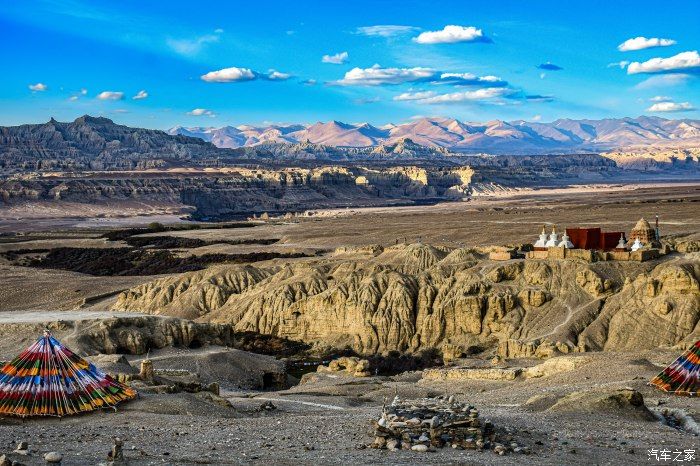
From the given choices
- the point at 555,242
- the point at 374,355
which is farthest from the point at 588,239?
the point at 374,355

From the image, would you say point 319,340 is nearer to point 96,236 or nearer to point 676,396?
point 676,396

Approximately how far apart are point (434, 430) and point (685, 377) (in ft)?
42.0

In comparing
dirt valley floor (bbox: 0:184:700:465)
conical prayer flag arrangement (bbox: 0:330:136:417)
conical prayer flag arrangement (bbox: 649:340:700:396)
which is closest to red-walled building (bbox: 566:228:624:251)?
dirt valley floor (bbox: 0:184:700:465)

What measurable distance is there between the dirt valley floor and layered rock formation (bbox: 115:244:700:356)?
0.12m

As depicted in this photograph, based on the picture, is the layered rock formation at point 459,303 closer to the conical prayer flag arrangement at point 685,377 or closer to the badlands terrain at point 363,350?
the badlands terrain at point 363,350

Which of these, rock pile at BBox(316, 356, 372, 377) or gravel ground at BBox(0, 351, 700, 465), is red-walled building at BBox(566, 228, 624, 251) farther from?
gravel ground at BBox(0, 351, 700, 465)

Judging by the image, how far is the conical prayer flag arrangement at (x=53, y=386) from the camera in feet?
92.8

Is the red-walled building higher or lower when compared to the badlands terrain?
higher

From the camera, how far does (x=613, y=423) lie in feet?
86.6

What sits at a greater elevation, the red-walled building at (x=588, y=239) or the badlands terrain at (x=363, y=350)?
the red-walled building at (x=588, y=239)

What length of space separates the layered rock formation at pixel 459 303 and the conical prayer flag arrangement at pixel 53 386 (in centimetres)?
2394

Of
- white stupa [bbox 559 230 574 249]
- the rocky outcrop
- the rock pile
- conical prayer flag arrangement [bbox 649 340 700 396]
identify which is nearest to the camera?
conical prayer flag arrangement [bbox 649 340 700 396]

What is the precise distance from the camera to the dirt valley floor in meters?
23.1

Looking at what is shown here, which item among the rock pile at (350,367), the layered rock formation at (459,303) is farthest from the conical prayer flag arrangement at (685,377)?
the rock pile at (350,367)
